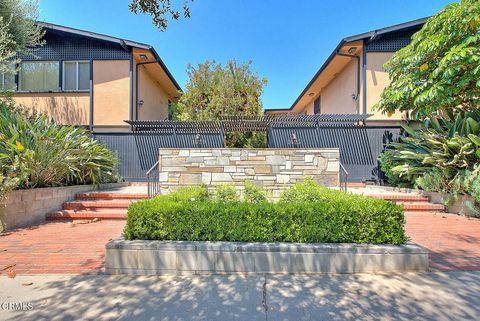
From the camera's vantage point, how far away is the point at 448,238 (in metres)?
4.48

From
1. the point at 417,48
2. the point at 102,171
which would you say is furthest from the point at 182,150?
the point at 417,48

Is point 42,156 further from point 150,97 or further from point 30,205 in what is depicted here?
point 150,97

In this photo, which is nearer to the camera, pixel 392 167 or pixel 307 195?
pixel 307 195

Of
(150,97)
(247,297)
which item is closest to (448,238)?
(247,297)

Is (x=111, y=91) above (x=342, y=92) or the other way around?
the other way around

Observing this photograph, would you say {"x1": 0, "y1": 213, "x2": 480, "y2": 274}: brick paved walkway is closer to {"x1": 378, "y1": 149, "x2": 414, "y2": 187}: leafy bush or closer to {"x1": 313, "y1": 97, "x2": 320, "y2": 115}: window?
{"x1": 378, "y1": 149, "x2": 414, "y2": 187}: leafy bush

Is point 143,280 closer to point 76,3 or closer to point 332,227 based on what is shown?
point 332,227

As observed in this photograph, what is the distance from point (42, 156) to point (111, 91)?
5867 mm

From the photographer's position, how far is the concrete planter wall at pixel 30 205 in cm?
Result: 495

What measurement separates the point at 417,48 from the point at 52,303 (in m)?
8.91

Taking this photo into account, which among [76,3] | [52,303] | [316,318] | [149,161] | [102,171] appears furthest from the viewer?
[149,161]

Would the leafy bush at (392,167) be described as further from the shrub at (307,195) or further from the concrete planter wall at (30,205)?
the concrete planter wall at (30,205)

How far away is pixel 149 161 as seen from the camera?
9.60m

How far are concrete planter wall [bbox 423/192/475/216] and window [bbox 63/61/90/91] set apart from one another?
42.9 feet
